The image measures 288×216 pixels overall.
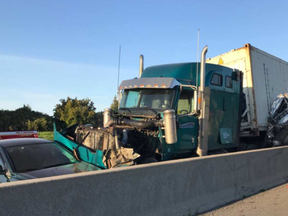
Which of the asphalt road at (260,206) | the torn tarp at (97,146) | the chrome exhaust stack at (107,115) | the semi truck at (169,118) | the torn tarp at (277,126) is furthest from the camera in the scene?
the torn tarp at (277,126)

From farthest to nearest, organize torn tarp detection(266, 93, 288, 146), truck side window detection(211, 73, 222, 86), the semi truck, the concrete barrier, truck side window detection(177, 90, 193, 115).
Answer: torn tarp detection(266, 93, 288, 146) < truck side window detection(211, 73, 222, 86) < truck side window detection(177, 90, 193, 115) < the semi truck < the concrete barrier

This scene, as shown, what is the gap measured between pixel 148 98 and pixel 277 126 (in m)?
5.55

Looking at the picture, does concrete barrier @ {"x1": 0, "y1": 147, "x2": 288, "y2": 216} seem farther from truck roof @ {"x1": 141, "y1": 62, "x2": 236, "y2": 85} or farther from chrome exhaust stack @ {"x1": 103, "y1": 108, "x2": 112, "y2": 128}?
chrome exhaust stack @ {"x1": 103, "y1": 108, "x2": 112, "y2": 128}

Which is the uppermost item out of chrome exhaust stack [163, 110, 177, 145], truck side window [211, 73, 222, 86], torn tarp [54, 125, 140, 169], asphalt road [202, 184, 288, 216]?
truck side window [211, 73, 222, 86]

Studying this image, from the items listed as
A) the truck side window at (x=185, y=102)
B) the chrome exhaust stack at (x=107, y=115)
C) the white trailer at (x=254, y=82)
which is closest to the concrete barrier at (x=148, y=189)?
the truck side window at (x=185, y=102)

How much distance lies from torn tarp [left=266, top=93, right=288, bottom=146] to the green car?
6.92m

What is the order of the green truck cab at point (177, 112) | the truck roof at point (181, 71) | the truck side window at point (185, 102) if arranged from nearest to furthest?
the green truck cab at point (177, 112) < the truck side window at point (185, 102) < the truck roof at point (181, 71)

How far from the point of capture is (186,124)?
253 inches

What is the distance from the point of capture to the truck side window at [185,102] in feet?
21.8

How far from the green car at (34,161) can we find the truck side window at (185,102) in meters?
2.44

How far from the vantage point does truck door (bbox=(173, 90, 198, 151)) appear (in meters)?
6.30

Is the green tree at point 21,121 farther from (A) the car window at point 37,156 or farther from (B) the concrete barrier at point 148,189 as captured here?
(B) the concrete barrier at point 148,189

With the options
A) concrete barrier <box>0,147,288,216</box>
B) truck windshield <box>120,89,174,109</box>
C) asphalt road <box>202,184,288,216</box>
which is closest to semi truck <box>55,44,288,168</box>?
truck windshield <box>120,89,174,109</box>

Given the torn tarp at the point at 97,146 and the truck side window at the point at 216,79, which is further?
the truck side window at the point at 216,79
